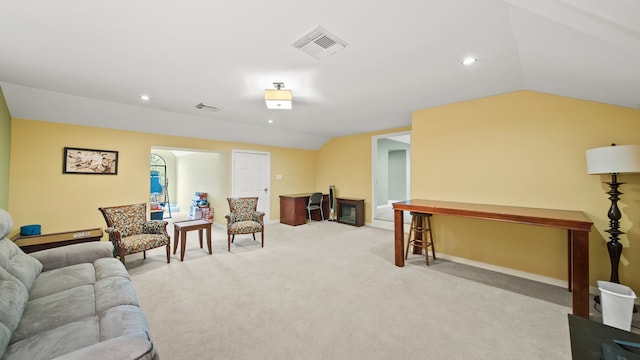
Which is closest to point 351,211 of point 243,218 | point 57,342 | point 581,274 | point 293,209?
point 293,209

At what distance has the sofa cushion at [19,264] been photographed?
5.57 ft

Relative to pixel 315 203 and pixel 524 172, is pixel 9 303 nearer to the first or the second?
pixel 524 172

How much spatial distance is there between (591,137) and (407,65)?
2.31 meters

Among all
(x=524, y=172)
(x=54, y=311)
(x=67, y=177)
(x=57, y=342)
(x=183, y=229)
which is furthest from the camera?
(x=67, y=177)

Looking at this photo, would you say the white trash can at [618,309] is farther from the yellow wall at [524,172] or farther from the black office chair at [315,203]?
the black office chair at [315,203]

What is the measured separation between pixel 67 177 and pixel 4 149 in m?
0.78

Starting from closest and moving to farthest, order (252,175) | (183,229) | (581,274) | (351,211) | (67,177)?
(581,274)
(183,229)
(67,177)
(252,175)
(351,211)

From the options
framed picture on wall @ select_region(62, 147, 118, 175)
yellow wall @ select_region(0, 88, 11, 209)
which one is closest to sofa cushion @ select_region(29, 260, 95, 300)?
yellow wall @ select_region(0, 88, 11, 209)

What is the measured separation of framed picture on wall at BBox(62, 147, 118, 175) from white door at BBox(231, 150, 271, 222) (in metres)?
2.24

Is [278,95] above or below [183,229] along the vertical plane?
above

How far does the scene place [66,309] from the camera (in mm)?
1481

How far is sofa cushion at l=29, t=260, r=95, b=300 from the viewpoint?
1717 millimetres

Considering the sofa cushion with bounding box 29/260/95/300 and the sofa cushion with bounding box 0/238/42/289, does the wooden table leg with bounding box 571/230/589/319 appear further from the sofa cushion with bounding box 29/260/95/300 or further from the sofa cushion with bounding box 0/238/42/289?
the sofa cushion with bounding box 0/238/42/289

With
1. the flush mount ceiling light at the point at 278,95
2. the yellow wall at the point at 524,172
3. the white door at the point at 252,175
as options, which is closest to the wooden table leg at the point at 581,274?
the yellow wall at the point at 524,172
